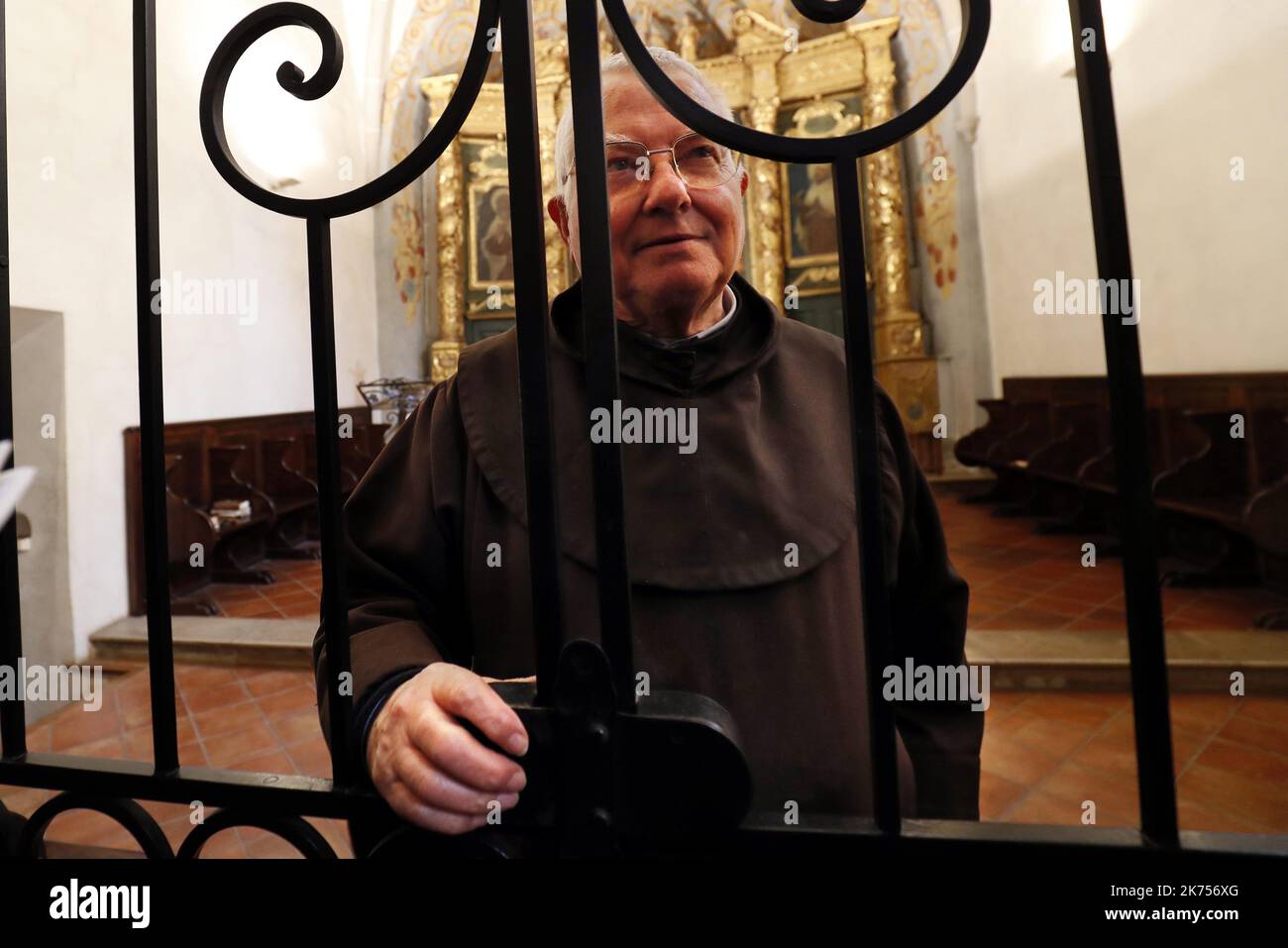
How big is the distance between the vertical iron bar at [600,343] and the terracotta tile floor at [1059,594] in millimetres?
3013

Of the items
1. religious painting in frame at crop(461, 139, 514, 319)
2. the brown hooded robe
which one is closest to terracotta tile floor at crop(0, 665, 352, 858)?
the brown hooded robe

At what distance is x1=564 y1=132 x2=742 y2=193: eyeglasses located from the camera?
1.18 meters

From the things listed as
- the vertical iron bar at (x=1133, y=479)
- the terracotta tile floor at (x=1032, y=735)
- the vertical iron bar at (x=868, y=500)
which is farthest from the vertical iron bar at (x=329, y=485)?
the terracotta tile floor at (x=1032, y=735)

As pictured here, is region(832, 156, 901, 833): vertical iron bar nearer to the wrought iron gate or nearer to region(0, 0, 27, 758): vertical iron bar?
the wrought iron gate

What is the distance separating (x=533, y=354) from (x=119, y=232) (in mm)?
5199

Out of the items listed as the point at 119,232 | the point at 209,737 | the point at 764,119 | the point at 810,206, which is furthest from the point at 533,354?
the point at 764,119

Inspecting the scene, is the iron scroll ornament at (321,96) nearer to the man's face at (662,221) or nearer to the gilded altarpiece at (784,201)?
the man's face at (662,221)

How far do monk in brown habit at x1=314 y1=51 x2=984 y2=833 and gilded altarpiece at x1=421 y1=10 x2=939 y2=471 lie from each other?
24.4 feet

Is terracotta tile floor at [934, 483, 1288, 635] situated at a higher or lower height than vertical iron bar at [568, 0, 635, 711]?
lower

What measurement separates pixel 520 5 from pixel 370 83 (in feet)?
37.1

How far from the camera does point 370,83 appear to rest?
1001 centimetres

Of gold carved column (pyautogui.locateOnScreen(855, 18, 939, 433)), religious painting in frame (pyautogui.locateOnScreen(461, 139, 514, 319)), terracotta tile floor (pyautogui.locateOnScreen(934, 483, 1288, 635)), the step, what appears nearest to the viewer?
terracotta tile floor (pyautogui.locateOnScreen(934, 483, 1288, 635))
